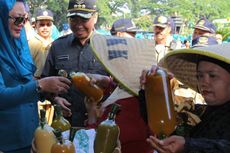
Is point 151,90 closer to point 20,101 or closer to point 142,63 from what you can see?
point 142,63

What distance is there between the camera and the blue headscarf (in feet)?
7.68

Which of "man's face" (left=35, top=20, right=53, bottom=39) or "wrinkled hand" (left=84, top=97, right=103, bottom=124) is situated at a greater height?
"wrinkled hand" (left=84, top=97, right=103, bottom=124)

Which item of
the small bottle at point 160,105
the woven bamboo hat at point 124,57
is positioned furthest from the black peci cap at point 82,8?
the small bottle at point 160,105

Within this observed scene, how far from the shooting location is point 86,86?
195 centimetres

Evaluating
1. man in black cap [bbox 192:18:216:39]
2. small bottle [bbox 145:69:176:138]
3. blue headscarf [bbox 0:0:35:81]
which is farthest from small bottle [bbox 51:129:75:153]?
man in black cap [bbox 192:18:216:39]

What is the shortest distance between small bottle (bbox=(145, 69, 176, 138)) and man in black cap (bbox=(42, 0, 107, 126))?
47.6 inches

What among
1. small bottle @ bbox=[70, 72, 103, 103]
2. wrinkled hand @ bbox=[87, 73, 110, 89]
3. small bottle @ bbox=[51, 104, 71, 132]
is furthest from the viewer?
wrinkled hand @ bbox=[87, 73, 110, 89]

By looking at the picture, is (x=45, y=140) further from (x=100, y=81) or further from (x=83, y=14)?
(x=83, y=14)

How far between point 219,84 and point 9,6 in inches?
A: 51.3

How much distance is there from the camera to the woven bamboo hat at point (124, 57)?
6.13ft

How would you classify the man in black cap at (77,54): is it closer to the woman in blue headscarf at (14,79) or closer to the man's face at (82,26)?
the man's face at (82,26)

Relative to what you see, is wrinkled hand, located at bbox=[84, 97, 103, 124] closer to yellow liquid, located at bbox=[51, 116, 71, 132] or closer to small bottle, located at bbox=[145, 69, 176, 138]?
yellow liquid, located at bbox=[51, 116, 71, 132]

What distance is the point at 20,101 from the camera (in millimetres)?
2223

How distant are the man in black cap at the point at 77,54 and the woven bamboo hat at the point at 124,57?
3.21ft
